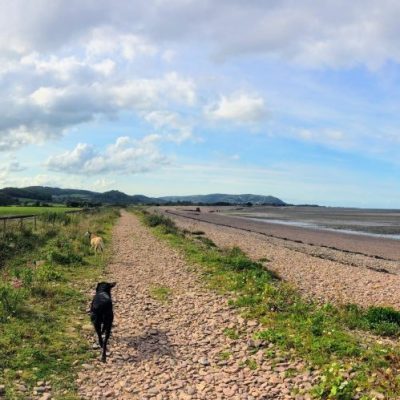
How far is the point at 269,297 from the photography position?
40.8 feet

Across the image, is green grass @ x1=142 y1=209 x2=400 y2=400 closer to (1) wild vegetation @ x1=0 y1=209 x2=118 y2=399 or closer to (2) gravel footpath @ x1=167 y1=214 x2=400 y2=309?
(2) gravel footpath @ x1=167 y1=214 x2=400 y2=309

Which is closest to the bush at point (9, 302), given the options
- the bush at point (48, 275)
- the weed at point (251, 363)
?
the bush at point (48, 275)

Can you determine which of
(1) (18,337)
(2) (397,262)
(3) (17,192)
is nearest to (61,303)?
(1) (18,337)

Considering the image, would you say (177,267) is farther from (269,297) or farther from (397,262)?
(397,262)

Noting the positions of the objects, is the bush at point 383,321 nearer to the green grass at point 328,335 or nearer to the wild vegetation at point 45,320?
the green grass at point 328,335

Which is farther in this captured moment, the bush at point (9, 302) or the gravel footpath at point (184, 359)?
the bush at point (9, 302)

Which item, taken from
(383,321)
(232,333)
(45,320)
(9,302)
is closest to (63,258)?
(9,302)

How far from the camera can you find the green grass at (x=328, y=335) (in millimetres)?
6621

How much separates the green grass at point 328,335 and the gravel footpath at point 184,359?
1.11 feet

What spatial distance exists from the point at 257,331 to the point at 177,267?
966 centimetres

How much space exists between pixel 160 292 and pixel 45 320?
4495 millimetres

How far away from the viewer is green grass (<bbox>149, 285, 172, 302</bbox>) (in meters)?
13.4

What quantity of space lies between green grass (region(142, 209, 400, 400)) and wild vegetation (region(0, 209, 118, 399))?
137 inches

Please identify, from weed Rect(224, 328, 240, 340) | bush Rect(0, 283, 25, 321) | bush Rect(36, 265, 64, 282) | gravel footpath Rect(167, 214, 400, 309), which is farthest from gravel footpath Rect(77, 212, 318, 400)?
gravel footpath Rect(167, 214, 400, 309)
